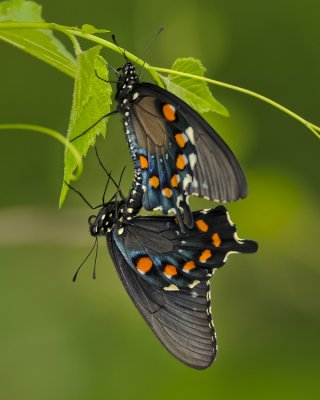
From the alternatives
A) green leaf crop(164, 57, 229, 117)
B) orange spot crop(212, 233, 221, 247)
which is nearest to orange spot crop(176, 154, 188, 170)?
green leaf crop(164, 57, 229, 117)

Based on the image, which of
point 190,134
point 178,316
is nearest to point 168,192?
point 190,134

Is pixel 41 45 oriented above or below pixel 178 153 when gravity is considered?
above

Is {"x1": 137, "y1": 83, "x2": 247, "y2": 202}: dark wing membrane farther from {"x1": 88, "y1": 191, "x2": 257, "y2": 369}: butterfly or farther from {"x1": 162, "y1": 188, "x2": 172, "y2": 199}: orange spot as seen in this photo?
{"x1": 88, "y1": 191, "x2": 257, "y2": 369}: butterfly

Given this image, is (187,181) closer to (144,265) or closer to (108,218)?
(144,265)

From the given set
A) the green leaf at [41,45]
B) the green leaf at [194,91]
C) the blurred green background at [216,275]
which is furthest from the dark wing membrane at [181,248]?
the blurred green background at [216,275]

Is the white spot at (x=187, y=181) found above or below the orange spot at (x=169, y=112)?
below

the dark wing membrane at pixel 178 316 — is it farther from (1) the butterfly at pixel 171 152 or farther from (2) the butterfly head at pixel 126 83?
(2) the butterfly head at pixel 126 83

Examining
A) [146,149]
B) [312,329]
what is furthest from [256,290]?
[146,149]
